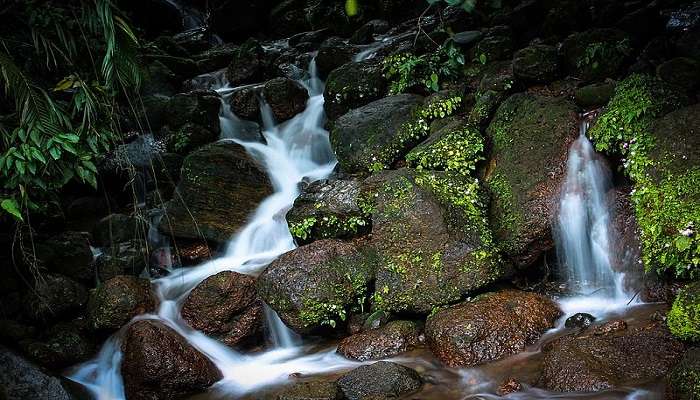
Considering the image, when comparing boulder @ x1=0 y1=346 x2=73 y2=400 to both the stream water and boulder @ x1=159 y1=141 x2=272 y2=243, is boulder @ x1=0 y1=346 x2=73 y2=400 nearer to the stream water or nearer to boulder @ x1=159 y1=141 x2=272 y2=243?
the stream water

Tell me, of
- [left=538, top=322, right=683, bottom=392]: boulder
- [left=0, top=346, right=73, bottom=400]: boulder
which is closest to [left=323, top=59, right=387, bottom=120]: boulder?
[left=538, top=322, right=683, bottom=392]: boulder

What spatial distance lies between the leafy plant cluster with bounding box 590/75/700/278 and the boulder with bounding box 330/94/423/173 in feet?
9.15

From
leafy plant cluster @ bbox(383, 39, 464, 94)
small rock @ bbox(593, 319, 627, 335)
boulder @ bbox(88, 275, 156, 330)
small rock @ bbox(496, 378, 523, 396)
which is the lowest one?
small rock @ bbox(496, 378, 523, 396)

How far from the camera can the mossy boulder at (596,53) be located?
7.62 m

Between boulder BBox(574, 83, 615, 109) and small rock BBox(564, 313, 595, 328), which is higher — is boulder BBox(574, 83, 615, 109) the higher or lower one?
the higher one

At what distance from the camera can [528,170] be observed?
7027 millimetres

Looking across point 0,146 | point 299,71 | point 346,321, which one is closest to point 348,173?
point 346,321

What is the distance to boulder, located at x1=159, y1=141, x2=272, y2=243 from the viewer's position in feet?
29.1

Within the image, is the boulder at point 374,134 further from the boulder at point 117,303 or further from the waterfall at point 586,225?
the boulder at point 117,303

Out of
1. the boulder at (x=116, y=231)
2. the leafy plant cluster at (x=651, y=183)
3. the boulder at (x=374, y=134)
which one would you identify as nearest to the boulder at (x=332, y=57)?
Result: the boulder at (x=374, y=134)

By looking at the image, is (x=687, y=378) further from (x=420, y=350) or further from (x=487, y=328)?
(x=420, y=350)

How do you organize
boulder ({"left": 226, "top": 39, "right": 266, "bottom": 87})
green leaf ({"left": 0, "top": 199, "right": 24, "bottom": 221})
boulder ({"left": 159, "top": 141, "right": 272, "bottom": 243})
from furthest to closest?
1. boulder ({"left": 226, "top": 39, "right": 266, "bottom": 87})
2. boulder ({"left": 159, "top": 141, "right": 272, "bottom": 243})
3. green leaf ({"left": 0, "top": 199, "right": 24, "bottom": 221})

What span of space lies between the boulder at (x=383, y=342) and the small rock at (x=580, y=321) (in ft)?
5.36

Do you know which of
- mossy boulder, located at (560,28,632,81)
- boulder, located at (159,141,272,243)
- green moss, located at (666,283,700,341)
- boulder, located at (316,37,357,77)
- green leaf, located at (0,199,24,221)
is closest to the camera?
green moss, located at (666,283,700,341)
